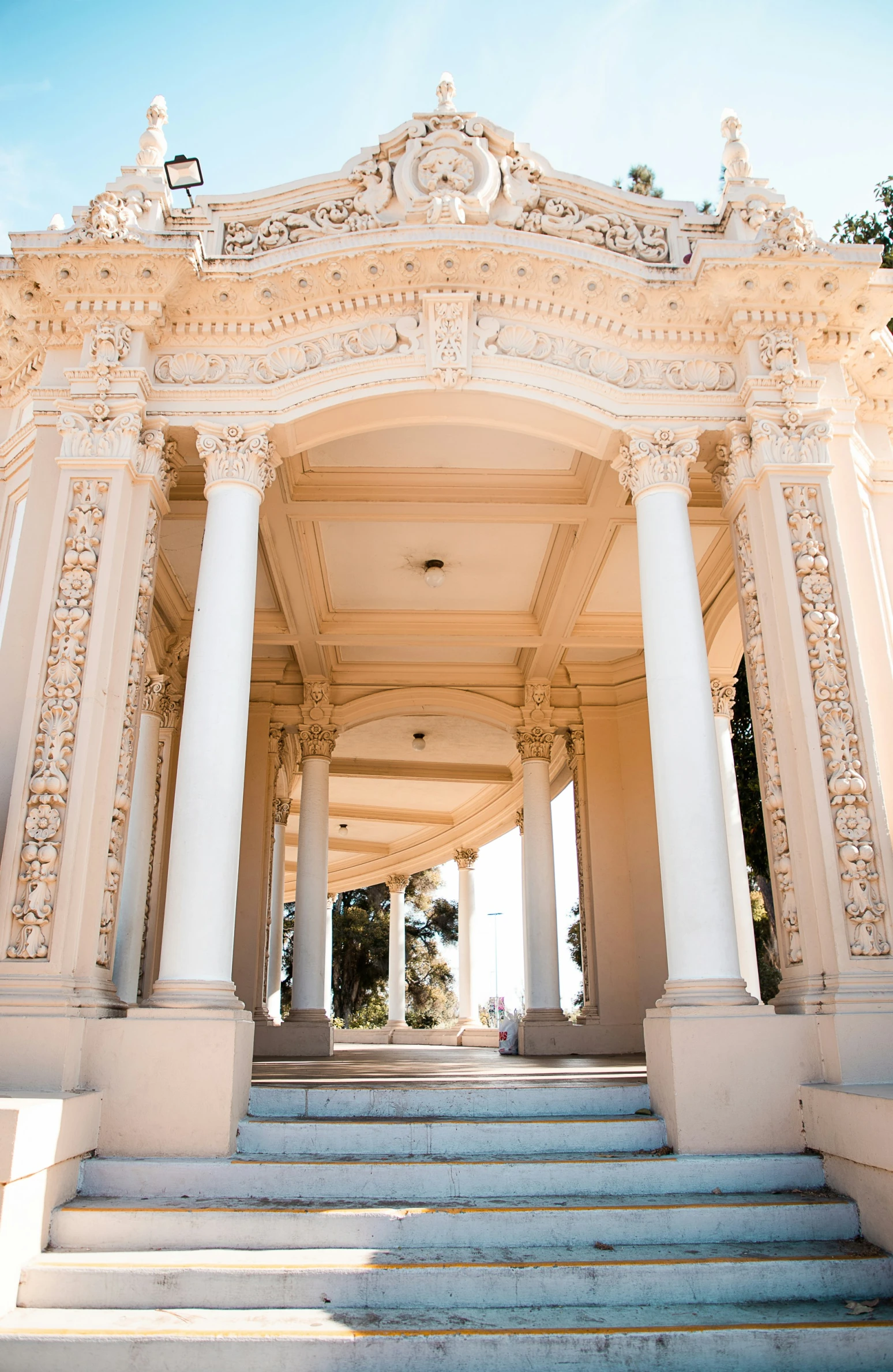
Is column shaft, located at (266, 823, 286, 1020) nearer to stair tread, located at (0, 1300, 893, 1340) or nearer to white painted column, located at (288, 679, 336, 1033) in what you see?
white painted column, located at (288, 679, 336, 1033)

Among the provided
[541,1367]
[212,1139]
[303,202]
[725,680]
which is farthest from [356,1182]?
[725,680]

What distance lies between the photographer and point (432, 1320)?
4031 millimetres

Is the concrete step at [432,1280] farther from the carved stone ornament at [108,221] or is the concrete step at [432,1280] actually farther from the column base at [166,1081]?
the carved stone ornament at [108,221]

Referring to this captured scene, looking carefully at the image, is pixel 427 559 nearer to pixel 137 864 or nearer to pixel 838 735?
pixel 137 864

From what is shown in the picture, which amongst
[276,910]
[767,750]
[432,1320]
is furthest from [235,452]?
[276,910]

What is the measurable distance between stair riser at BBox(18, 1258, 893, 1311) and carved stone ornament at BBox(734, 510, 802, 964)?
2.41m

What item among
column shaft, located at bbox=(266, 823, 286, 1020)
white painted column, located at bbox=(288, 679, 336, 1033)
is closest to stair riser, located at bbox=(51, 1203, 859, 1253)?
white painted column, located at bbox=(288, 679, 336, 1033)

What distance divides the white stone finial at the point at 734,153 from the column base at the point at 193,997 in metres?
7.64

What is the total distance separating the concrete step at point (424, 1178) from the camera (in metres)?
5.15

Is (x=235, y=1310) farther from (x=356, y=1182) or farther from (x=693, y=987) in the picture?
(x=693, y=987)

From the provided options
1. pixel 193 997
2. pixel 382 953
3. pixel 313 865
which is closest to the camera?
pixel 193 997

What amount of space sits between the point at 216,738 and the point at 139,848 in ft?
15.6

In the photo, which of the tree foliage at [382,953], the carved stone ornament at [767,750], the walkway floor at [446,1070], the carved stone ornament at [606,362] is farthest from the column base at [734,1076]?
the tree foliage at [382,953]

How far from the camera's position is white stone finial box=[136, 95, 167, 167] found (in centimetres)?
788
